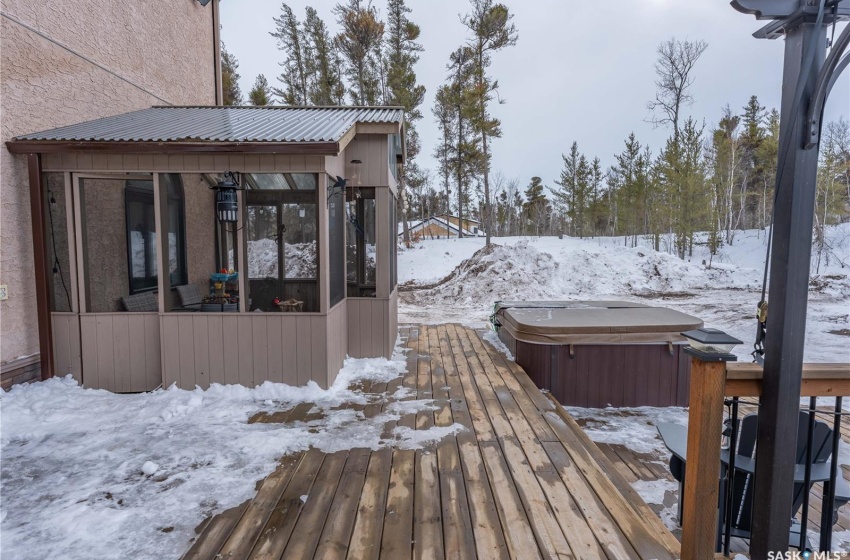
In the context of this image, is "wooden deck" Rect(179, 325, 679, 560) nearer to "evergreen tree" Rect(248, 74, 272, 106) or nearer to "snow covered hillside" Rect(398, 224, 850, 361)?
"snow covered hillside" Rect(398, 224, 850, 361)

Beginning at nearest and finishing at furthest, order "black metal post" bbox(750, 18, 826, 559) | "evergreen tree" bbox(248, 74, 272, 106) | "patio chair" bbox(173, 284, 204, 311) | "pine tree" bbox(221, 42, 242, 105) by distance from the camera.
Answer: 1. "black metal post" bbox(750, 18, 826, 559)
2. "patio chair" bbox(173, 284, 204, 311)
3. "pine tree" bbox(221, 42, 242, 105)
4. "evergreen tree" bbox(248, 74, 272, 106)

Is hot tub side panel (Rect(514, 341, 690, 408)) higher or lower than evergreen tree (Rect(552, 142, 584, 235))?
lower

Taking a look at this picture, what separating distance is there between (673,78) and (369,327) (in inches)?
775

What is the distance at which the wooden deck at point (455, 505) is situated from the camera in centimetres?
190

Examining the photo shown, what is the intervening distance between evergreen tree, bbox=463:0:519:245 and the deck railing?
15355 millimetres

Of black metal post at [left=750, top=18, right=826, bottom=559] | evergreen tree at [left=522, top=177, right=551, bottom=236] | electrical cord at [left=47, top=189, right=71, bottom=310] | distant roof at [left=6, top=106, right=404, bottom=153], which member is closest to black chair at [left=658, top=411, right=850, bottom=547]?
black metal post at [left=750, top=18, right=826, bottom=559]

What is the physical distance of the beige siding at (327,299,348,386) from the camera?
4113mm

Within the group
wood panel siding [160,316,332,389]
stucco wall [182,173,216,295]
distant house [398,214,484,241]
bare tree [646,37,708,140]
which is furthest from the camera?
distant house [398,214,484,241]

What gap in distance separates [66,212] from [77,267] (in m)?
0.52

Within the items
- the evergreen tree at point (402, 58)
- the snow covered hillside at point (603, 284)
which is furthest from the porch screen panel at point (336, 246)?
the evergreen tree at point (402, 58)

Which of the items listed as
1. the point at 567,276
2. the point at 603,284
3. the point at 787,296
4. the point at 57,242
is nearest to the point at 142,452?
the point at 57,242

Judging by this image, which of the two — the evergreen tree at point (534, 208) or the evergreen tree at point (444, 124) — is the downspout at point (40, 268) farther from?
the evergreen tree at point (534, 208)

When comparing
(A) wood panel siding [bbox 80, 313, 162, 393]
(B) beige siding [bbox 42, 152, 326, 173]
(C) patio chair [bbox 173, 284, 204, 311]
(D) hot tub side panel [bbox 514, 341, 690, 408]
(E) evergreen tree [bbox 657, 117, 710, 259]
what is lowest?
(D) hot tub side panel [bbox 514, 341, 690, 408]

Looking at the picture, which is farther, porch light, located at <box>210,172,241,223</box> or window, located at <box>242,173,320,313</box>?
window, located at <box>242,173,320,313</box>
